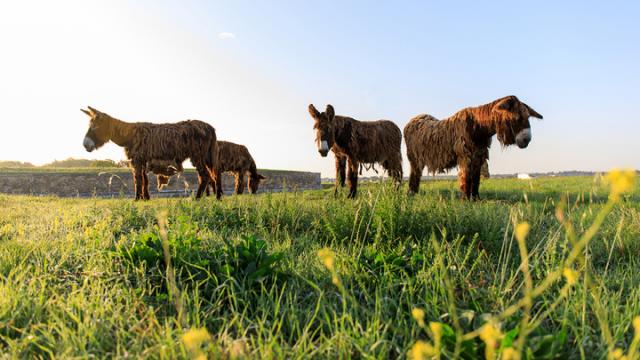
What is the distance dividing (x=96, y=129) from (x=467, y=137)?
24.3 feet

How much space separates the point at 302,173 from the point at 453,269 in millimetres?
24838

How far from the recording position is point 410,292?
221 centimetres

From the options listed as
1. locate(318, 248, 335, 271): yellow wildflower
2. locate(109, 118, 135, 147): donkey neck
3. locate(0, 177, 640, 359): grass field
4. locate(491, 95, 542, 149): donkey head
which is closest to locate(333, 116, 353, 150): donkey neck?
locate(491, 95, 542, 149): donkey head

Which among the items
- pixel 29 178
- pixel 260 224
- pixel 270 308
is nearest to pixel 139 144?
pixel 260 224

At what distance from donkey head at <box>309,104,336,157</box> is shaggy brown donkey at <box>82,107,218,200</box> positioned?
307cm

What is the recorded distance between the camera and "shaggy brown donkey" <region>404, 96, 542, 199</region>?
5.73m

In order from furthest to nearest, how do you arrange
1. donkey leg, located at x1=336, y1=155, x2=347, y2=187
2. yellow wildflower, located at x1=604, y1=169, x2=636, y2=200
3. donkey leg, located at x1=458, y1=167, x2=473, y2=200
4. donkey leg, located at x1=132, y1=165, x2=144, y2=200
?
donkey leg, located at x1=132, y1=165, x2=144, y2=200 → donkey leg, located at x1=336, y1=155, x2=347, y2=187 → donkey leg, located at x1=458, y1=167, x2=473, y2=200 → yellow wildflower, located at x1=604, y1=169, x2=636, y2=200

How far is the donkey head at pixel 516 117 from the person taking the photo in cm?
570

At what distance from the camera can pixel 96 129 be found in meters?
8.70

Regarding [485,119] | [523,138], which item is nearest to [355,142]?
[485,119]

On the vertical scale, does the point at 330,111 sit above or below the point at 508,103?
above

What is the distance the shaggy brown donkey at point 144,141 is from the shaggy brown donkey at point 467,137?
4594 millimetres

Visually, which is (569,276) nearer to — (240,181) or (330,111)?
(330,111)

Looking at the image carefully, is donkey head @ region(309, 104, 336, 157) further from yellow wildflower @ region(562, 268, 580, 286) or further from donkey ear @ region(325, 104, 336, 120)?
yellow wildflower @ region(562, 268, 580, 286)
